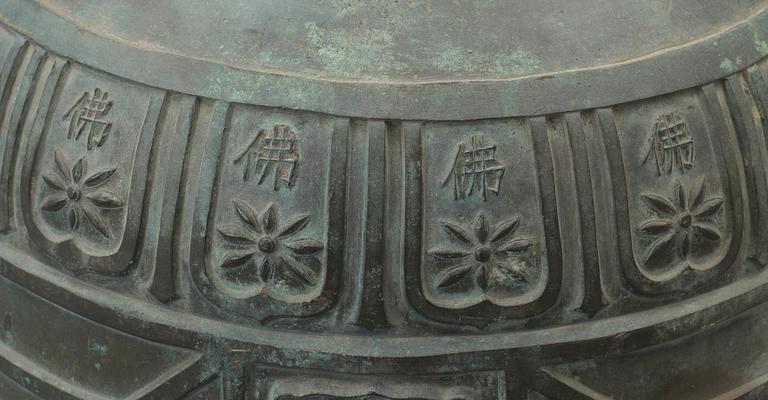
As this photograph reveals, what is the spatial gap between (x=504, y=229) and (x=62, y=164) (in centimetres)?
88

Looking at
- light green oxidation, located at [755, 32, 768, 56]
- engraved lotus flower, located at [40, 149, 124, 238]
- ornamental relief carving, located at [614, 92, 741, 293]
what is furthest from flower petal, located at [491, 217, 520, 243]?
engraved lotus flower, located at [40, 149, 124, 238]

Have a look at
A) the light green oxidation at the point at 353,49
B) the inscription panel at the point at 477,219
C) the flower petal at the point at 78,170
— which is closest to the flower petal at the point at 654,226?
the inscription panel at the point at 477,219

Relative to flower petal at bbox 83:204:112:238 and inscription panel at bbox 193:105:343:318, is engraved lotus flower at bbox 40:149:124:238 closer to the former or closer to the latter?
flower petal at bbox 83:204:112:238

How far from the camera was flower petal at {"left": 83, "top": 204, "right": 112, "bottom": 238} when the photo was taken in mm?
2521

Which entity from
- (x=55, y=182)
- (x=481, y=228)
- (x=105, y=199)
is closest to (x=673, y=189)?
(x=481, y=228)

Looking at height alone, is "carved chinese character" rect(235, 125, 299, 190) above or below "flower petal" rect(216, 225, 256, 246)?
above

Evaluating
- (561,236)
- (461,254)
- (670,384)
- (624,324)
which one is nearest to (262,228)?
(461,254)

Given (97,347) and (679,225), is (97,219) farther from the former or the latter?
(679,225)

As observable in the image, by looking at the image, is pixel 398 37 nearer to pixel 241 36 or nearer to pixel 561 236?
pixel 241 36

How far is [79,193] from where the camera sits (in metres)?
Result: 2.53

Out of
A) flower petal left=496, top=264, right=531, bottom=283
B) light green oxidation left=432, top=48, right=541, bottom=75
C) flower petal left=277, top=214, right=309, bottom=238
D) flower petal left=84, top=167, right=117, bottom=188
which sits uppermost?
light green oxidation left=432, top=48, right=541, bottom=75

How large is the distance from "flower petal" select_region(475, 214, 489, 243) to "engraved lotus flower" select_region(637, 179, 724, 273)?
31 centimetres

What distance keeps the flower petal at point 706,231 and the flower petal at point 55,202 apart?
125 cm

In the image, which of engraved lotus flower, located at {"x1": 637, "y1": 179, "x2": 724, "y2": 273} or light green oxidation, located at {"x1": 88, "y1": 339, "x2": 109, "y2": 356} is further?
light green oxidation, located at {"x1": 88, "y1": 339, "x2": 109, "y2": 356}
